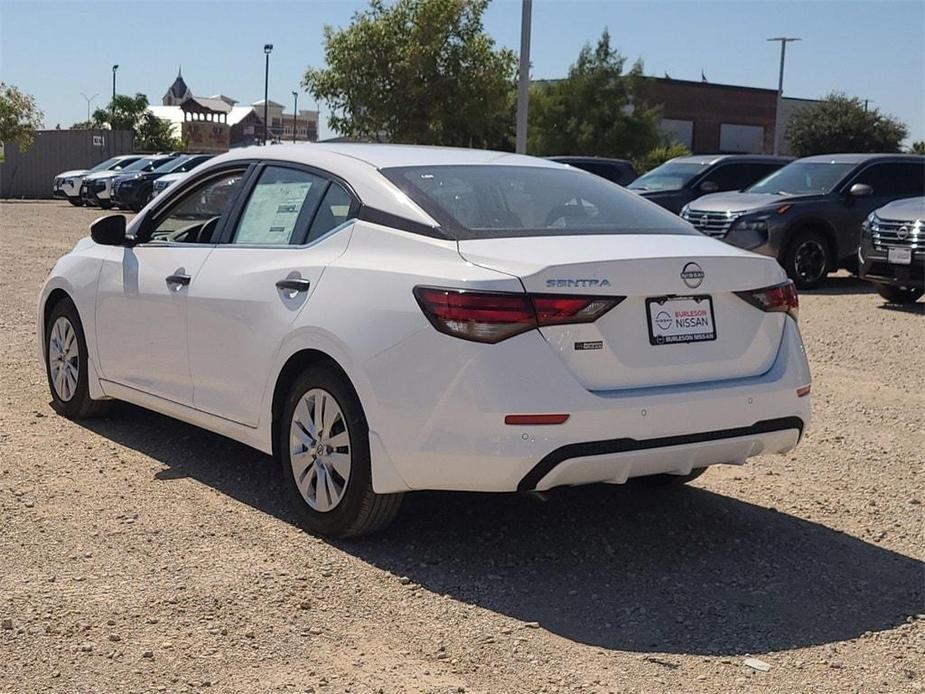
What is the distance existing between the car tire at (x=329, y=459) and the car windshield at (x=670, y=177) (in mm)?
14659

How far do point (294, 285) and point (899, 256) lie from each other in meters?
9.21

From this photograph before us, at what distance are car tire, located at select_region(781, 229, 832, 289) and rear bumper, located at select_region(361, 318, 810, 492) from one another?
1120 cm

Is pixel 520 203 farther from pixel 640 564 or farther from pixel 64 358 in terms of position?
pixel 64 358

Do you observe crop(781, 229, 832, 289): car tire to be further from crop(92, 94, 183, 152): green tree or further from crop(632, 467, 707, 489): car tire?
crop(92, 94, 183, 152): green tree

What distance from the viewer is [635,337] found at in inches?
187

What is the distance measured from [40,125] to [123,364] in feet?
146

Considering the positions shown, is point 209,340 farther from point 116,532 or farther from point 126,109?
point 126,109

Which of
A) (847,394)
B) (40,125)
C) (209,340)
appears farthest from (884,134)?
(209,340)

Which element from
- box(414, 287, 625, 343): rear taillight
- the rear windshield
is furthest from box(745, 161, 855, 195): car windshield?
box(414, 287, 625, 343): rear taillight

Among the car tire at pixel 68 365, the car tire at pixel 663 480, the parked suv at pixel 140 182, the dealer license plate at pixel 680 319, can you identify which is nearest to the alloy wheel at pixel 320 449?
the dealer license plate at pixel 680 319

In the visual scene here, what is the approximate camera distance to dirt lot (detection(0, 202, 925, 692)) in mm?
4016

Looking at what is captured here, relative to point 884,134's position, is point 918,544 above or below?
below

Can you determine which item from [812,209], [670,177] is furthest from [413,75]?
[812,209]

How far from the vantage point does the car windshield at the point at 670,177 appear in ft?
63.6
